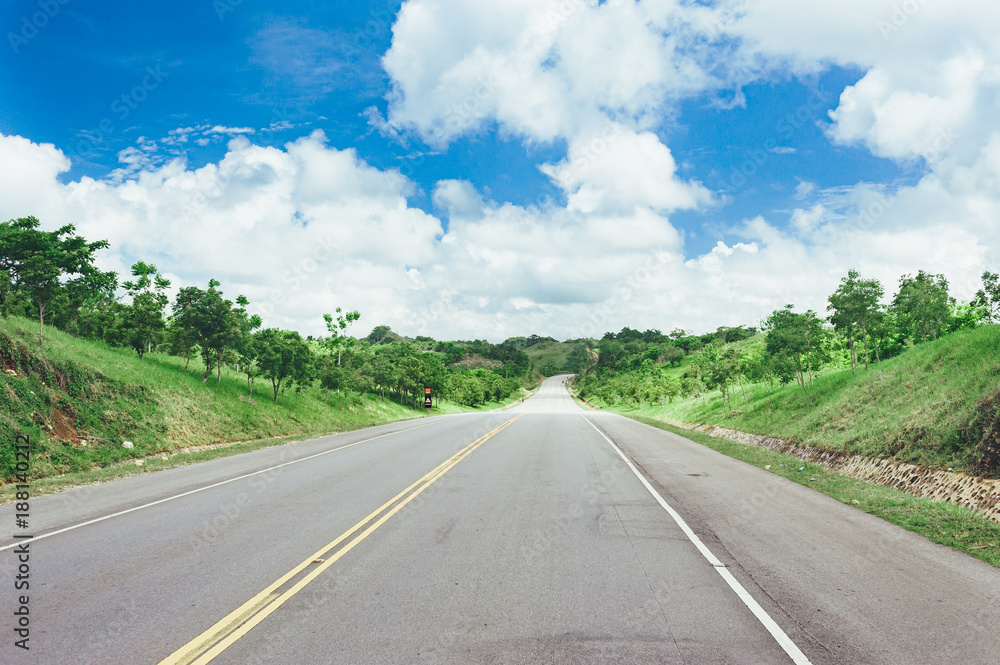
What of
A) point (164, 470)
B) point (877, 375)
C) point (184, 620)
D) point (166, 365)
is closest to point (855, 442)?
point (877, 375)

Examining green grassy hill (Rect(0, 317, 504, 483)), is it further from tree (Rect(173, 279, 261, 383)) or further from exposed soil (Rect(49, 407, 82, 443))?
tree (Rect(173, 279, 261, 383))

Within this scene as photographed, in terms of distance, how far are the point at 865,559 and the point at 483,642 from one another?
5245 millimetres

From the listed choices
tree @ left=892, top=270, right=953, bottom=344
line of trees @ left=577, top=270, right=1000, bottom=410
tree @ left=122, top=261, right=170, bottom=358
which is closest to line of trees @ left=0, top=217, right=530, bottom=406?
tree @ left=122, top=261, right=170, bottom=358

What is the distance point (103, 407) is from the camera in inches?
752

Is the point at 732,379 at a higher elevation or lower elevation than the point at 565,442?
higher

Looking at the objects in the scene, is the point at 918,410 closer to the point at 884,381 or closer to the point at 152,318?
the point at 884,381

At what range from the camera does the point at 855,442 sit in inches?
586

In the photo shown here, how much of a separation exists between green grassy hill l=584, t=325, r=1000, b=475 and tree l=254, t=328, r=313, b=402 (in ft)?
93.4

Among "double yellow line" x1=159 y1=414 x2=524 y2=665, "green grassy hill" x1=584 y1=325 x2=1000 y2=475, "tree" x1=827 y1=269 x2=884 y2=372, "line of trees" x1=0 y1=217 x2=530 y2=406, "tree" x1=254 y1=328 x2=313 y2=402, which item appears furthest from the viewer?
"tree" x1=254 y1=328 x2=313 y2=402

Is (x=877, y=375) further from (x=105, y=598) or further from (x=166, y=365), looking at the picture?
(x=166, y=365)

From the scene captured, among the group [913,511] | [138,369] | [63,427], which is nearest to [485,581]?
[913,511]

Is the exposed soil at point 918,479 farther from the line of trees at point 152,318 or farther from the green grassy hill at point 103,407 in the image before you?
the line of trees at point 152,318

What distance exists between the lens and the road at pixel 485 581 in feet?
13.6

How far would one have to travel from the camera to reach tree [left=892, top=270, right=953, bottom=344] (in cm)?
2198
